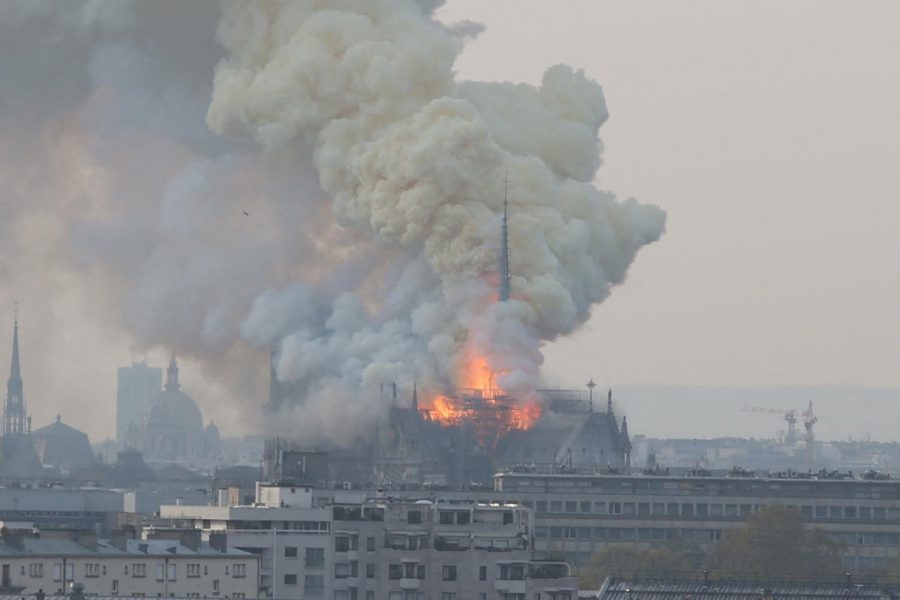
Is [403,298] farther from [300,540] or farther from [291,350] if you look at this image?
[300,540]

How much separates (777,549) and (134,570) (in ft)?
177

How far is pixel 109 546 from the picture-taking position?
114812mm

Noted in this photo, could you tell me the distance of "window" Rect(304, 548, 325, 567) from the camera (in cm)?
12144

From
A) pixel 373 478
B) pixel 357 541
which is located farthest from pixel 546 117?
pixel 357 541

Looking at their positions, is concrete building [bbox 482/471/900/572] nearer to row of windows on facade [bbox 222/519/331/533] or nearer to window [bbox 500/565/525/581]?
row of windows on facade [bbox 222/519/331/533]

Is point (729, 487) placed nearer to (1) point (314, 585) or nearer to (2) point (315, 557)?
(2) point (315, 557)

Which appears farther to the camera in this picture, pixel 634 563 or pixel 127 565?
pixel 634 563

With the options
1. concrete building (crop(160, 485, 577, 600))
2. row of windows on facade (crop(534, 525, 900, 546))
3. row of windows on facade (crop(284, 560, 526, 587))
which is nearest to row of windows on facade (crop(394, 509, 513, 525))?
concrete building (crop(160, 485, 577, 600))

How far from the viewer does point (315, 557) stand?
12175 centimetres

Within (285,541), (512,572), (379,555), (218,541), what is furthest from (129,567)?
(512,572)

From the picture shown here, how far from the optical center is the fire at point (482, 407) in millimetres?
176625

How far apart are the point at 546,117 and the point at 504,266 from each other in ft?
37.1

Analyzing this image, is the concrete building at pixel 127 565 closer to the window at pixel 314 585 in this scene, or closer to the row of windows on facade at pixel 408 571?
the window at pixel 314 585

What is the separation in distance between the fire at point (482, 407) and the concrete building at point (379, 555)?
165 feet
